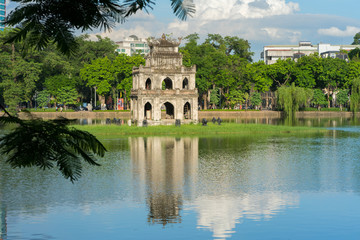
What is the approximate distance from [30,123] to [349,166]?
1295 inches

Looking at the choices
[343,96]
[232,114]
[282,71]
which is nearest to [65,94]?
[232,114]

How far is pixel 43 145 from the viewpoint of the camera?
22.5ft

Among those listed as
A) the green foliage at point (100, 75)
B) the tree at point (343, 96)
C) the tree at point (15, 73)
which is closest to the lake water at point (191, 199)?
the tree at point (15, 73)

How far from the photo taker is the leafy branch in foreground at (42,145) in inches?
267

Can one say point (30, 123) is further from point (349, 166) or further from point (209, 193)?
point (349, 166)

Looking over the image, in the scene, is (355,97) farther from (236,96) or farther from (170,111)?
(170,111)

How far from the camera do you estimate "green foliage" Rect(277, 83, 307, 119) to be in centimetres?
11425

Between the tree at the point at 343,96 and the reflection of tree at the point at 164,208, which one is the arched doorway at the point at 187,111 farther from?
the tree at the point at 343,96

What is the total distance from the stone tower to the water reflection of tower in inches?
605

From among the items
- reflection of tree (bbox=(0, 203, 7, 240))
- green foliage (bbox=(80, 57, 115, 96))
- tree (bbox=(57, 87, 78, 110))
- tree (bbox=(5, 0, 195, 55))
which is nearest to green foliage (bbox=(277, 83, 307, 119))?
green foliage (bbox=(80, 57, 115, 96))

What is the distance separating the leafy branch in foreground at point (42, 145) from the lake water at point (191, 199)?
509 inches

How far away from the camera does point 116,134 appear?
207 feet

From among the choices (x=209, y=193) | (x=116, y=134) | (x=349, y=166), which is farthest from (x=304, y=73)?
(x=209, y=193)

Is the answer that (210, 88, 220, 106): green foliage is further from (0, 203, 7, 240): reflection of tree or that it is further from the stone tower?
(0, 203, 7, 240): reflection of tree
